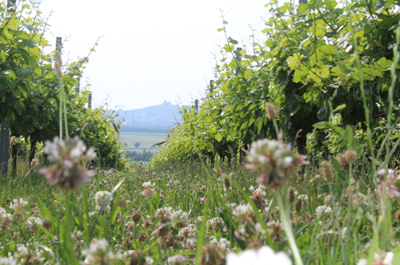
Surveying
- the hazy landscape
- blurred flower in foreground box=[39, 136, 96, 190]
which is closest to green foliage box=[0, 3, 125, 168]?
the hazy landscape

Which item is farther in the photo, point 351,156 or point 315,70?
point 315,70

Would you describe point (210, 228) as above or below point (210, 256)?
below

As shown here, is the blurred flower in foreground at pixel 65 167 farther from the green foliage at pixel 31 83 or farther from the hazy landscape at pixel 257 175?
the green foliage at pixel 31 83

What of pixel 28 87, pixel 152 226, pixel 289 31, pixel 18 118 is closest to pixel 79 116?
pixel 18 118

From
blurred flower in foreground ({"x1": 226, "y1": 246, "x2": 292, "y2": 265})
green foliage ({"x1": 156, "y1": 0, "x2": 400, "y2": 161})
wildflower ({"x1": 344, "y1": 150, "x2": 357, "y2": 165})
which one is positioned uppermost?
green foliage ({"x1": 156, "y1": 0, "x2": 400, "y2": 161})

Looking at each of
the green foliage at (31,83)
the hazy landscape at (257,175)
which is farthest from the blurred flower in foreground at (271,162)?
the green foliage at (31,83)

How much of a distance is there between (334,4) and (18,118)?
595 centimetres

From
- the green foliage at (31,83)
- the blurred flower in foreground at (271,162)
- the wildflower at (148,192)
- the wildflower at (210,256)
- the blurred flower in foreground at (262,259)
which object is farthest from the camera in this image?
the green foliage at (31,83)

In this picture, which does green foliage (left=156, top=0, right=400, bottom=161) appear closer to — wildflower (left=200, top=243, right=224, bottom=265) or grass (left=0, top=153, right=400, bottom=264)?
grass (left=0, top=153, right=400, bottom=264)

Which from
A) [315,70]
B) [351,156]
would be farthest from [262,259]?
[315,70]

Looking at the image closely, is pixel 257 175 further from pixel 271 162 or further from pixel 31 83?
pixel 31 83

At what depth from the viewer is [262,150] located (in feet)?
1.79

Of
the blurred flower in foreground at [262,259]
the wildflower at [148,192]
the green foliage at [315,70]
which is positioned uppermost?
the green foliage at [315,70]

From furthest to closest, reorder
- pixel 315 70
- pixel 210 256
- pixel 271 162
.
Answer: pixel 315 70
pixel 210 256
pixel 271 162
